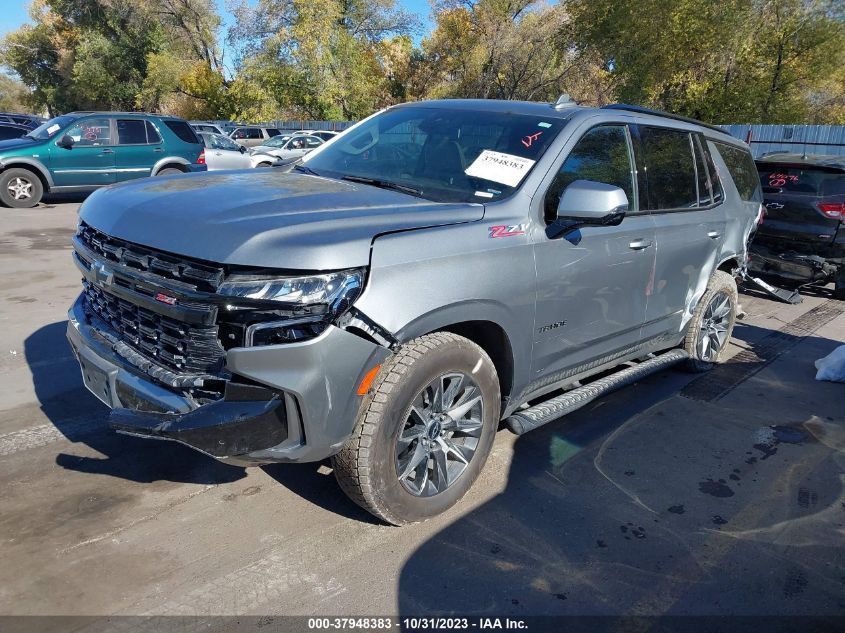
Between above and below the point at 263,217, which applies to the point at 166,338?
below

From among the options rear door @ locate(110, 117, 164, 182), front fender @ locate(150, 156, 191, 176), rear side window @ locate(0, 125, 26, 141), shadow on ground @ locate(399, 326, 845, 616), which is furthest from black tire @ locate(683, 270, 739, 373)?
rear side window @ locate(0, 125, 26, 141)

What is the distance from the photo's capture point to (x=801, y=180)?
8.16 m

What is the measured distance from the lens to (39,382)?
4586mm

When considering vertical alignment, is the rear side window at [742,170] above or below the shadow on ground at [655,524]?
above

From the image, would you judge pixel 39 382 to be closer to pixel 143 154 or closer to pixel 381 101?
pixel 143 154

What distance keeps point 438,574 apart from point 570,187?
6.29ft

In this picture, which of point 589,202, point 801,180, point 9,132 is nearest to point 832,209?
point 801,180

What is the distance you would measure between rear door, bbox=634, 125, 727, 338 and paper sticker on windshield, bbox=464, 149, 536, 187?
3.56ft

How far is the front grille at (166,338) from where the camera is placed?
262 cm

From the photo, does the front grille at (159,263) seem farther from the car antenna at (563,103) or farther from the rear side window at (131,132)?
the rear side window at (131,132)

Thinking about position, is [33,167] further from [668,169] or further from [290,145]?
[668,169]

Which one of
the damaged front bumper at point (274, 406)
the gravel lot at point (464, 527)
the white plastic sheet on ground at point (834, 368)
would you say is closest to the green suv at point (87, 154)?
the gravel lot at point (464, 527)

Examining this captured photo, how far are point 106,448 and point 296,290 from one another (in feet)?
6.45

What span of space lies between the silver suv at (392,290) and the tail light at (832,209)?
4.46 metres
